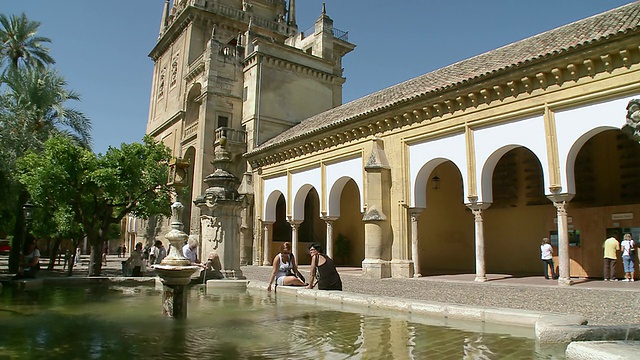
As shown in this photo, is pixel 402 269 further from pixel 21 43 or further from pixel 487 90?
pixel 21 43

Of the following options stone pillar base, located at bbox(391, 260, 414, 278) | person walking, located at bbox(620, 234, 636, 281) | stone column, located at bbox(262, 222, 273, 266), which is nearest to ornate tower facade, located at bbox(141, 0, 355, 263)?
stone column, located at bbox(262, 222, 273, 266)

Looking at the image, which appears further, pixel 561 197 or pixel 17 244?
Result: pixel 17 244

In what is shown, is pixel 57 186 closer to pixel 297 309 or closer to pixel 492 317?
pixel 297 309

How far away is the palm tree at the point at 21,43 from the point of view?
2116 cm

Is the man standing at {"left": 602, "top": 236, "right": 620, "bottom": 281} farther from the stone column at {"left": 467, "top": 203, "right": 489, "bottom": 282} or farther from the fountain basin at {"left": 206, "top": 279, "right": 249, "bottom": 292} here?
the fountain basin at {"left": 206, "top": 279, "right": 249, "bottom": 292}

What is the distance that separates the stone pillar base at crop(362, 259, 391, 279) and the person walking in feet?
22.7

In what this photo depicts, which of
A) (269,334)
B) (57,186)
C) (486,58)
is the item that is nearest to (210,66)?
(57,186)

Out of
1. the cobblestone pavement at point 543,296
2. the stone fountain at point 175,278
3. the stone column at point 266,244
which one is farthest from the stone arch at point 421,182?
the stone fountain at point 175,278

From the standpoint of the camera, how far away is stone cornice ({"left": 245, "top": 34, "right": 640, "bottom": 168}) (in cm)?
1132

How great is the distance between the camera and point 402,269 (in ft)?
51.9

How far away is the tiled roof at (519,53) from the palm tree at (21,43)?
13.8 metres

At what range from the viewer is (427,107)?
15.5 meters

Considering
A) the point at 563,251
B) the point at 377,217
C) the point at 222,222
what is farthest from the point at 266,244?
the point at 563,251

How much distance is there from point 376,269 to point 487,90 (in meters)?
6.75
